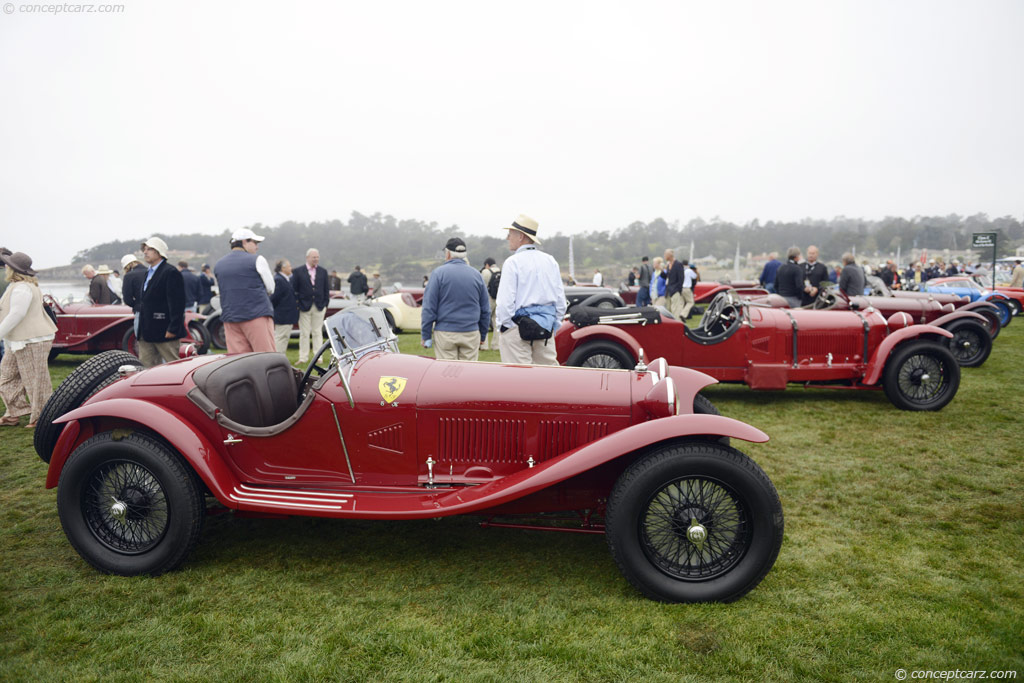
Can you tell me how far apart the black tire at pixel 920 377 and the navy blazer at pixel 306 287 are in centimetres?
856

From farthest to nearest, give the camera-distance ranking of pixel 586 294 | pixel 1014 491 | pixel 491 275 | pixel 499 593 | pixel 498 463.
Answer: pixel 586 294 < pixel 491 275 < pixel 1014 491 < pixel 498 463 < pixel 499 593

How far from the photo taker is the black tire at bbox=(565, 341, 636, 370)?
7480mm

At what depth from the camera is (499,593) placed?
3.23 metres

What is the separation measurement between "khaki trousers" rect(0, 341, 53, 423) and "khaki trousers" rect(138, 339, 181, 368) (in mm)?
985

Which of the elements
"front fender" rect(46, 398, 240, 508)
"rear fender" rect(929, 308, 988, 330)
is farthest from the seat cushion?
"rear fender" rect(929, 308, 988, 330)

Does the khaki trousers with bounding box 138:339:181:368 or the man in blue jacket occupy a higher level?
the man in blue jacket

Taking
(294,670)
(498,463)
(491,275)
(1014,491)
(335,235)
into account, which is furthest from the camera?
(335,235)

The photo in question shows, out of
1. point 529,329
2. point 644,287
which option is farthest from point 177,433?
point 644,287

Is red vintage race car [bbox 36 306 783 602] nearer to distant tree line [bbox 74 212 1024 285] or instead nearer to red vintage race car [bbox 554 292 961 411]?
red vintage race car [bbox 554 292 961 411]

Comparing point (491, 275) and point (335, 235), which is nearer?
point (491, 275)

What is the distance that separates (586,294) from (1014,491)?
1267 centimetres

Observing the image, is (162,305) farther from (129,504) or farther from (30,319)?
(129,504)

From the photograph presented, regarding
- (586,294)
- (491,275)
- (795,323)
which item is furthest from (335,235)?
(795,323)

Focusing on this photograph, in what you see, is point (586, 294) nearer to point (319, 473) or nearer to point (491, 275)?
point (491, 275)
